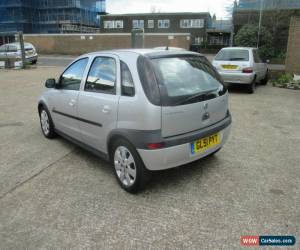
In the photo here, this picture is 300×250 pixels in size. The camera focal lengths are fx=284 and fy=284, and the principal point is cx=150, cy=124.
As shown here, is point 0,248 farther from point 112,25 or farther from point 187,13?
point 112,25

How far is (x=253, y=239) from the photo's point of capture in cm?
254

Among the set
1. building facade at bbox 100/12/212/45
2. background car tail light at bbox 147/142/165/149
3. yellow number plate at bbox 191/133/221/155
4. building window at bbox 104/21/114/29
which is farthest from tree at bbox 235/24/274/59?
building window at bbox 104/21/114/29

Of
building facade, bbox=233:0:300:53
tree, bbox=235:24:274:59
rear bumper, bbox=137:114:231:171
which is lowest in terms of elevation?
rear bumper, bbox=137:114:231:171

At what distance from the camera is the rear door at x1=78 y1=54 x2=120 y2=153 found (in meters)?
3.34

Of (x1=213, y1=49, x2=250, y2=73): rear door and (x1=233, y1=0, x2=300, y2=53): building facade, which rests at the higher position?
(x1=233, y1=0, x2=300, y2=53): building facade

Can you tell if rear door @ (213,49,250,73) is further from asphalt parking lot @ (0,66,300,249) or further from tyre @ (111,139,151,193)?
tyre @ (111,139,151,193)

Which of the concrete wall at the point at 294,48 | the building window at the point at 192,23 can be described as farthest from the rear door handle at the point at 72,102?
the building window at the point at 192,23

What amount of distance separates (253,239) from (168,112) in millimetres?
1431

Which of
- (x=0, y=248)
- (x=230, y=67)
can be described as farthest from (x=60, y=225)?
(x=230, y=67)

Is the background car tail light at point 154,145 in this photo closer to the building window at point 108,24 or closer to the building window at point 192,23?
the building window at point 192,23

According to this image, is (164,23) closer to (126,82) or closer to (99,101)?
(99,101)

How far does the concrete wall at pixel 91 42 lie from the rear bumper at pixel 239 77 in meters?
23.2

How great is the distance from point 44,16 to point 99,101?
178 ft

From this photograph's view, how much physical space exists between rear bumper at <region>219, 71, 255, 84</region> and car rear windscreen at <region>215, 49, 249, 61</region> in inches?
22.2
